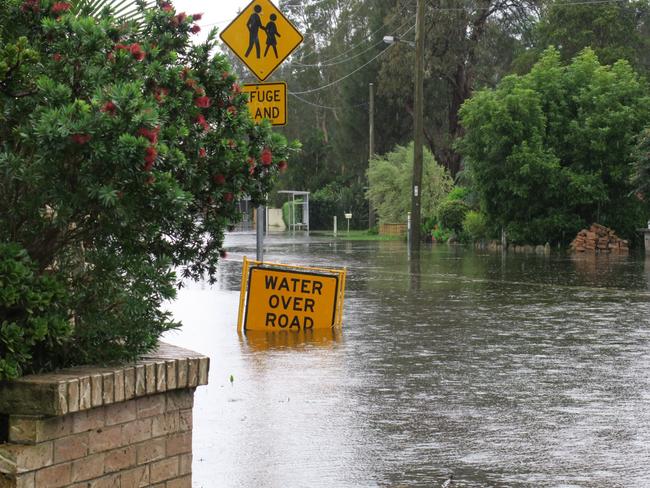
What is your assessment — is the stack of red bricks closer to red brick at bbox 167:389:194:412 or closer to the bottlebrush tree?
the bottlebrush tree

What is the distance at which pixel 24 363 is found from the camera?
4938 millimetres

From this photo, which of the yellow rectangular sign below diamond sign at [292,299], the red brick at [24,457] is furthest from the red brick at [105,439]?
the yellow rectangular sign below diamond sign at [292,299]

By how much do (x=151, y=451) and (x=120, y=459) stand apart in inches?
8.5

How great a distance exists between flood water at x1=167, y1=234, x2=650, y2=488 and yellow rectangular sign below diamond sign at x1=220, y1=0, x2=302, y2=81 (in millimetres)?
3089

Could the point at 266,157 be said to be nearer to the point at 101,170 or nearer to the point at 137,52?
the point at 137,52

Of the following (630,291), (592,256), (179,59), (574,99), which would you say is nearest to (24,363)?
(179,59)

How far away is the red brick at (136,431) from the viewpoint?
521 centimetres

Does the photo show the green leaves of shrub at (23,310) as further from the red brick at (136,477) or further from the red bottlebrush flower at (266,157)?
the red bottlebrush flower at (266,157)

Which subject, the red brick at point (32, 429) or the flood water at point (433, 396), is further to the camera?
the flood water at point (433, 396)

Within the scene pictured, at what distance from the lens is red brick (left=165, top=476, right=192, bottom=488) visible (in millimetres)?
5477

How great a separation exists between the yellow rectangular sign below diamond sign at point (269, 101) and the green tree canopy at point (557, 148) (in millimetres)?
22390

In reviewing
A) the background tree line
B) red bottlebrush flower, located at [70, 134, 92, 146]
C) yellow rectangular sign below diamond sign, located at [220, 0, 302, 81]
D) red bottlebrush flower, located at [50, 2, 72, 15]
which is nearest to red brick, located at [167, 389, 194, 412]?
red bottlebrush flower, located at [70, 134, 92, 146]

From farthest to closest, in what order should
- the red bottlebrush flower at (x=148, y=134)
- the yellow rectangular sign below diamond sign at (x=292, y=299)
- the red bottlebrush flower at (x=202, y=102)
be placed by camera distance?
→ the yellow rectangular sign below diamond sign at (x=292, y=299) < the red bottlebrush flower at (x=202, y=102) < the red bottlebrush flower at (x=148, y=134)

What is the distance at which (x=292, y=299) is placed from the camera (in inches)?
545
